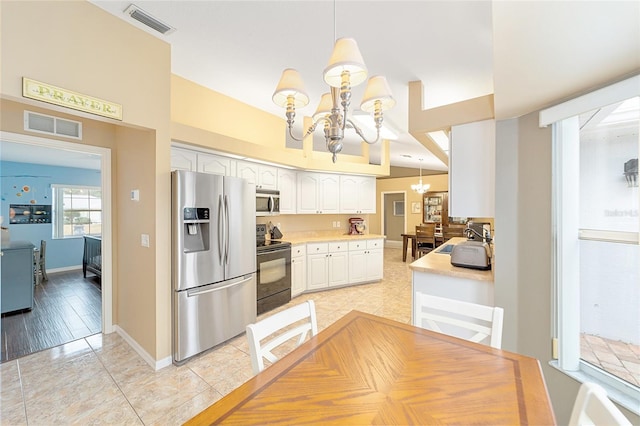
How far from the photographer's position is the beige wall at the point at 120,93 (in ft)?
5.45

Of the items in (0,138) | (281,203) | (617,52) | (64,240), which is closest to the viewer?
(617,52)

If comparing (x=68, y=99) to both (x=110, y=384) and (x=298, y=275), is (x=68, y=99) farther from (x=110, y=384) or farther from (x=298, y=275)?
(x=298, y=275)

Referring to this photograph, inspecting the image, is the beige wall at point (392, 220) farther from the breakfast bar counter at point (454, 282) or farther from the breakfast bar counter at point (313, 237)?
the breakfast bar counter at point (454, 282)

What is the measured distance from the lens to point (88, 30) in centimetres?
192

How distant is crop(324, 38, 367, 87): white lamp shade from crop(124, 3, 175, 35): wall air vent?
5.46 feet

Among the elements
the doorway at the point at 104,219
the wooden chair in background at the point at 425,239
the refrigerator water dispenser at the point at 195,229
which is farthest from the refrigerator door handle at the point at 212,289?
the wooden chair in background at the point at 425,239

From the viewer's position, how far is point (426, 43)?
7.03 ft

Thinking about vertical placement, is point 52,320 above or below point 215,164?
below

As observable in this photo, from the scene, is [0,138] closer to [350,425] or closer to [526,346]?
[350,425]

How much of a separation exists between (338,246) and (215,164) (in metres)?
2.39

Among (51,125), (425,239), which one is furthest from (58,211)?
(425,239)

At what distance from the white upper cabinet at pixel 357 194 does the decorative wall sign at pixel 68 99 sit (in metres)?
3.56

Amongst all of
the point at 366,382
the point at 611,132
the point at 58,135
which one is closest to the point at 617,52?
the point at 611,132

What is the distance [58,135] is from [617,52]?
3970 mm
